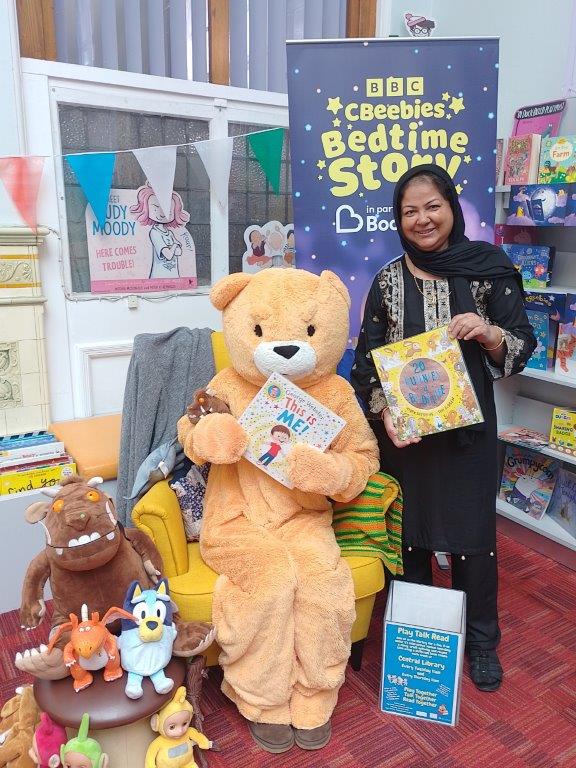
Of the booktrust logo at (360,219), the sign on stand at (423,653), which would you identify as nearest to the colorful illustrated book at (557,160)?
the booktrust logo at (360,219)

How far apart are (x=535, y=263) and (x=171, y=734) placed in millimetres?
2141

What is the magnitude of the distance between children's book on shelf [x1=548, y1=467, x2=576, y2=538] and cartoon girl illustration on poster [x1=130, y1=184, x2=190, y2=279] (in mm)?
1833

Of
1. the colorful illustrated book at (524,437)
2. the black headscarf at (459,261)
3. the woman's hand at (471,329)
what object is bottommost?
the colorful illustrated book at (524,437)

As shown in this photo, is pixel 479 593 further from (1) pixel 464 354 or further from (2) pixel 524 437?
(2) pixel 524 437

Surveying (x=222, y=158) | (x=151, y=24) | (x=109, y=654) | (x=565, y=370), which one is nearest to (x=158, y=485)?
(x=109, y=654)

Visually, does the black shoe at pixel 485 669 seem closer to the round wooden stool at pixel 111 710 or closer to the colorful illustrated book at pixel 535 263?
the round wooden stool at pixel 111 710

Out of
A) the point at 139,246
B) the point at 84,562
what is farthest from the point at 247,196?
the point at 84,562

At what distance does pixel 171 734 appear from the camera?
1.45 m

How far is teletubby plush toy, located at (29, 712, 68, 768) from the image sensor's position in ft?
4.63

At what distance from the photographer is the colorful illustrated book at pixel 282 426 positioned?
1646mm

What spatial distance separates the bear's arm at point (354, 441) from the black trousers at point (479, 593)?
0.37 metres

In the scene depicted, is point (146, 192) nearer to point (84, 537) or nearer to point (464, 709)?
point (84, 537)

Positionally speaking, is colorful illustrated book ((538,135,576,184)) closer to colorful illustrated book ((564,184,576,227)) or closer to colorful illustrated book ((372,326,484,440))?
colorful illustrated book ((564,184,576,227))

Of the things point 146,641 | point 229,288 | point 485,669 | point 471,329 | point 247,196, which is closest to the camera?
point 146,641
